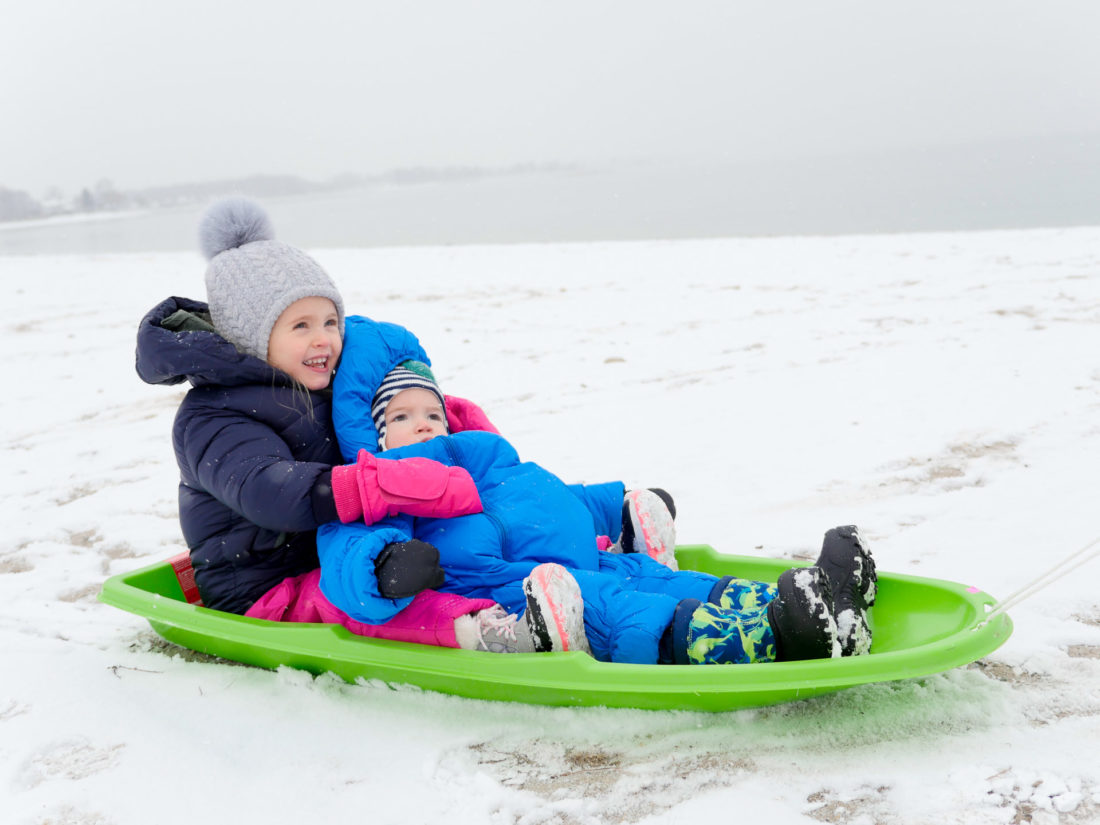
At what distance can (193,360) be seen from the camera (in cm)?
211

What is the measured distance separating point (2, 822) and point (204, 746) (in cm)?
38

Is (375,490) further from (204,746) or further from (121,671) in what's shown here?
(121,671)

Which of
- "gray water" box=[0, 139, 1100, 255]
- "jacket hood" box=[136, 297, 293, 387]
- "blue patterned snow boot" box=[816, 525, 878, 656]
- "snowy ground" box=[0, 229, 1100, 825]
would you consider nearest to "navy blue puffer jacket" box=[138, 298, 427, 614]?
"jacket hood" box=[136, 297, 293, 387]

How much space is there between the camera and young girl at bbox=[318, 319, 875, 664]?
1.83 metres

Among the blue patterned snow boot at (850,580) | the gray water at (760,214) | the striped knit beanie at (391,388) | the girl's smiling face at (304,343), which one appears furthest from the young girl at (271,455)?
the gray water at (760,214)

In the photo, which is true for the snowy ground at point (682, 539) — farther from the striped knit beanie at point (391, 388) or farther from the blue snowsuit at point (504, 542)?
the striped knit beanie at point (391, 388)

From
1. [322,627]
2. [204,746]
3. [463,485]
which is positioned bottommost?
[204,746]

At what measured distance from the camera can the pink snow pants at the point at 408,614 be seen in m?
1.95

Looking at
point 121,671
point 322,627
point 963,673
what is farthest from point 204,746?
point 963,673

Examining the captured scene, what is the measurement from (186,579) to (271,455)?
25.4 inches

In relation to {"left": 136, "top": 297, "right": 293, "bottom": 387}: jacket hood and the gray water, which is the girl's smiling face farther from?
the gray water

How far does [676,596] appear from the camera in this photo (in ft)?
6.91

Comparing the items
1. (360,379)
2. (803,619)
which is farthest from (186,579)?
(803,619)

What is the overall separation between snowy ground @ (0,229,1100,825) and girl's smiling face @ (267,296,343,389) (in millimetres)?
756
